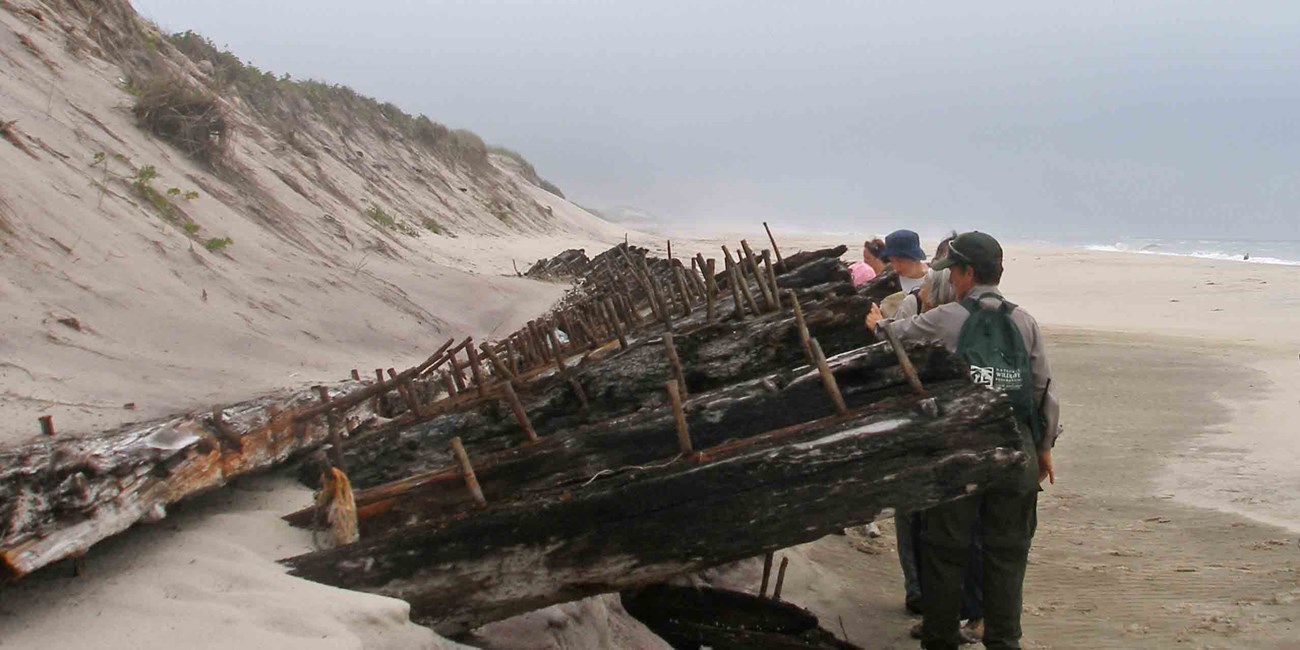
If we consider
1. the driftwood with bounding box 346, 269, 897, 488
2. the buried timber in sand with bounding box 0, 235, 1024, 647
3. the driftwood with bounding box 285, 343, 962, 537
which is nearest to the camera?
the buried timber in sand with bounding box 0, 235, 1024, 647

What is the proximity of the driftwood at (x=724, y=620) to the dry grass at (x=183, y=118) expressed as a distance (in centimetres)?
1016

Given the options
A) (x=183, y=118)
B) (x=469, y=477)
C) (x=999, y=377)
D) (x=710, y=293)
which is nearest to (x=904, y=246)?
(x=710, y=293)

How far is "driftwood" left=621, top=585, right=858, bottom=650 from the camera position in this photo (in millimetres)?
4633

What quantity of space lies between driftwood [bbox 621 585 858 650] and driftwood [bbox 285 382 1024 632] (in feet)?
3.29

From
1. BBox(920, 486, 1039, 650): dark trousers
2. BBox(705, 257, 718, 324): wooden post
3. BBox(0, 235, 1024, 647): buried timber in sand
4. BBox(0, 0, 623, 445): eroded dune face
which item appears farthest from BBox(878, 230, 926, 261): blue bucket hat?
BBox(0, 0, 623, 445): eroded dune face

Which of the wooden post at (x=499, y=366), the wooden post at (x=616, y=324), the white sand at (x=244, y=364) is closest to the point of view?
the white sand at (x=244, y=364)

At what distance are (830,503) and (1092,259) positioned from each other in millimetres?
43376

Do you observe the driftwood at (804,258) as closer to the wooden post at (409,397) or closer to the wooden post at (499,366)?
the wooden post at (499,366)

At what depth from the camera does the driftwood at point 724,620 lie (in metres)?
4.63

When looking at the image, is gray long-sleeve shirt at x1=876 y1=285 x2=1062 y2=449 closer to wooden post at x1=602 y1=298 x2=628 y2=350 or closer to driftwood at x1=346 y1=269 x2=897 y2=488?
driftwood at x1=346 y1=269 x2=897 y2=488

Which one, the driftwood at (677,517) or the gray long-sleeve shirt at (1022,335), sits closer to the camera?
the driftwood at (677,517)

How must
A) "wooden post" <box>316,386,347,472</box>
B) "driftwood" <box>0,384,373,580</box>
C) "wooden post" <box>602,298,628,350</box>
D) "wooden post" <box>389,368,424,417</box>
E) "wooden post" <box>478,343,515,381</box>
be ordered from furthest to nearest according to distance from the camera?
"wooden post" <box>602,298,628,350</box>, "wooden post" <box>478,343,515,381</box>, "wooden post" <box>389,368,424,417</box>, "wooden post" <box>316,386,347,472</box>, "driftwood" <box>0,384,373,580</box>

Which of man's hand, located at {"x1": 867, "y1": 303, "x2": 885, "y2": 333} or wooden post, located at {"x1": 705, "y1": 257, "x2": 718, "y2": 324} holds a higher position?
wooden post, located at {"x1": 705, "y1": 257, "x2": 718, "y2": 324}

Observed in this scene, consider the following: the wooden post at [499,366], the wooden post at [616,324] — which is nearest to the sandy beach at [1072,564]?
the wooden post at [499,366]
